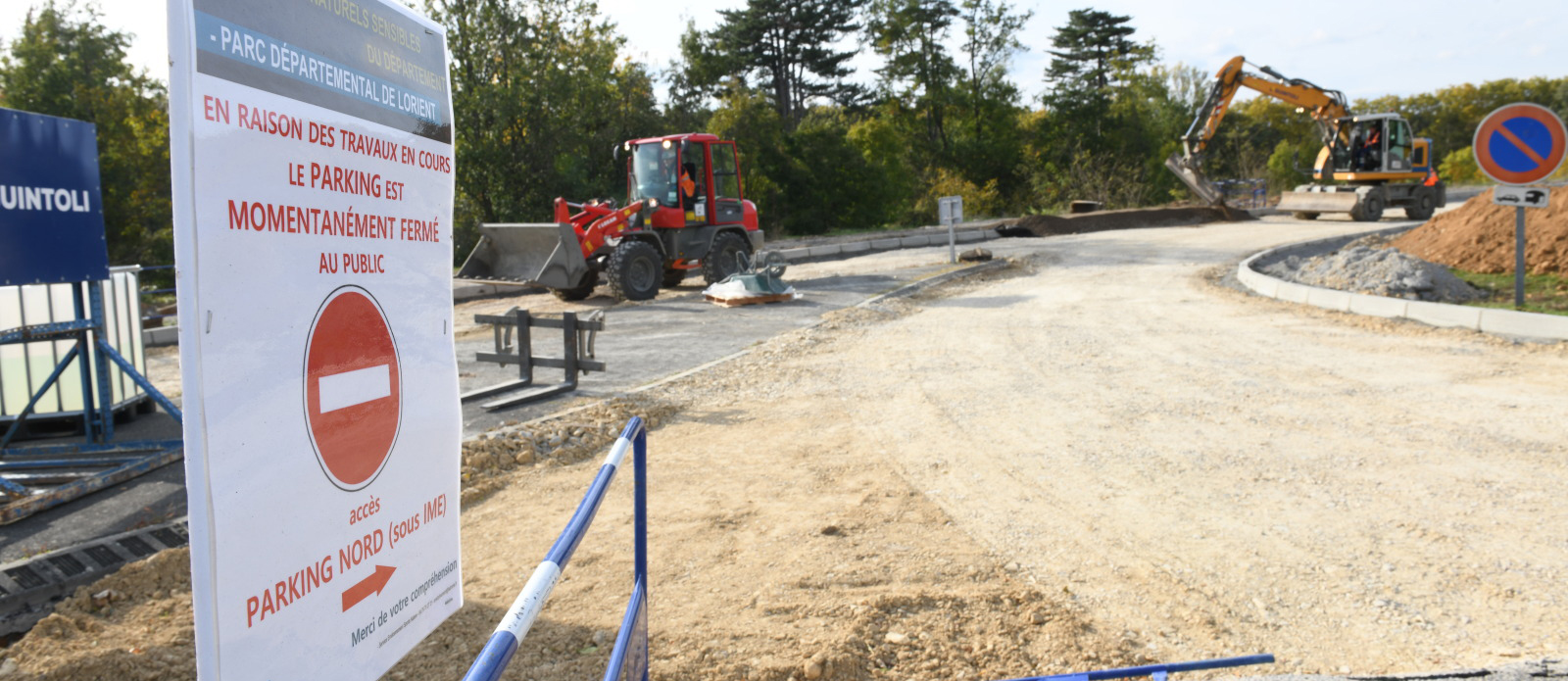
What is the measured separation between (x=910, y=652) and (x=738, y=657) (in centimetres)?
61

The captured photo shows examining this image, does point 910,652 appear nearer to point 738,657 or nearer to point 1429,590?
point 738,657

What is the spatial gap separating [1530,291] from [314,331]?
13.6 metres

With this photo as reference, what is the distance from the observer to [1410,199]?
27.3 meters

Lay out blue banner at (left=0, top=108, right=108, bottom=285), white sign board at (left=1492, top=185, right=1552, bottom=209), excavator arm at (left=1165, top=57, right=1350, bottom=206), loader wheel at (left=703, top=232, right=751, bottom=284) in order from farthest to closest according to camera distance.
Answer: excavator arm at (left=1165, top=57, right=1350, bottom=206), loader wheel at (left=703, top=232, right=751, bottom=284), white sign board at (left=1492, top=185, right=1552, bottom=209), blue banner at (left=0, top=108, right=108, bottom=285)

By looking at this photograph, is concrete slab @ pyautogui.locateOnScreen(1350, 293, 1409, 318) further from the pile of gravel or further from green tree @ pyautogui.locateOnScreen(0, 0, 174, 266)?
green tree @ pyautogui.locateOnScreen(0, 0, 174, 266)

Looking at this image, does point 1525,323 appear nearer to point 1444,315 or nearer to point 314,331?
point 1444,315

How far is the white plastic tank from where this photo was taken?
716 centimetres

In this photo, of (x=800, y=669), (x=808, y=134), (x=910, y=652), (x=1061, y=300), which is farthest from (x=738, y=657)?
(x=808, y=134)

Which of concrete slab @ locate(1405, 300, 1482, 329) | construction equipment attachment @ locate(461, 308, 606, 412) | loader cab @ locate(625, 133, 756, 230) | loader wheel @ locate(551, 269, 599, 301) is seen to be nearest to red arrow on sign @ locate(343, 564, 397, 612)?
construction equipment attachment @ locate(461, 308, 606, 412)

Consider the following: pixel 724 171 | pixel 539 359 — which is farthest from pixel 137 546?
pixel 724 171

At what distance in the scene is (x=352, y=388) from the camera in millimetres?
1847

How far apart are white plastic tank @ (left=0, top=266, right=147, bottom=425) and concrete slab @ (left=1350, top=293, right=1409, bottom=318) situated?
11.9 metres

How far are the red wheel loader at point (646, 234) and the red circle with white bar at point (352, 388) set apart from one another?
12.9m

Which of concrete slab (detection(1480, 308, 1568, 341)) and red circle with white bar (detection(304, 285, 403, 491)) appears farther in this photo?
concrete slab (detection(1480, 308, 1568, 341))
